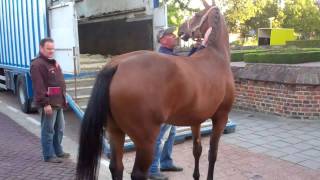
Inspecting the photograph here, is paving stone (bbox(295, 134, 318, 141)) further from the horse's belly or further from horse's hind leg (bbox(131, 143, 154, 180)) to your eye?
horse's hind leg (bbox(131, 143, 154, 180))

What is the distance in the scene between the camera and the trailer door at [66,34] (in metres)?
6.78

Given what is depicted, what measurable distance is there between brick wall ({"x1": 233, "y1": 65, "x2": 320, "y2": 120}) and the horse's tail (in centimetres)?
493

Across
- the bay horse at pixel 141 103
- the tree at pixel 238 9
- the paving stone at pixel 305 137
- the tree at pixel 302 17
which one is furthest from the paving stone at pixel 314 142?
the tree at pixel 302 17

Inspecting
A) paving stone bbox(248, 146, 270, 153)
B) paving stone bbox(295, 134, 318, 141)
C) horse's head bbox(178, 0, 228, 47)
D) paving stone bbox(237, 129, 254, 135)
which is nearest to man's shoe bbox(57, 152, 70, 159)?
horse's head bbox(178, 0, 228, 47)

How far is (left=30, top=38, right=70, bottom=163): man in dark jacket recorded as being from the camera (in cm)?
513

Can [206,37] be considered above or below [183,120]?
above

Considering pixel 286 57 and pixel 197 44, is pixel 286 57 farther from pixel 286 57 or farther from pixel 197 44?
pixel 197 44

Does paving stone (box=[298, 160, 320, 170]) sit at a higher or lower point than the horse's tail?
lower

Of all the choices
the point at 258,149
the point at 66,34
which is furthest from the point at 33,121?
the point at 258,149

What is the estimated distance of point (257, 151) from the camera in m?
5.80

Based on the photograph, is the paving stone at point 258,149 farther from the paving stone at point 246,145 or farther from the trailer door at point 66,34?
the trailer door at point 66,34

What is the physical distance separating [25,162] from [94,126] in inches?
108

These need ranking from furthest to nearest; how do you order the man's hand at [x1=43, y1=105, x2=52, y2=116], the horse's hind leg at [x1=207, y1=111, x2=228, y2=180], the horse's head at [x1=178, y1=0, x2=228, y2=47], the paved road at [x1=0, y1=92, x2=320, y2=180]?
the man's hand at [x1=43, y1=105, x2=52, y2=116], the paved road at [x1=0, y1=92, x2=320, y2=180], the horse's head at [x1=178, y1=0, x2=228, y2=47], the horse's hind leg at [x1=207, y1=111, x2=228, y2=180]

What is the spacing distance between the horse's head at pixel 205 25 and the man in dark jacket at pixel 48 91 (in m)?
1.87
